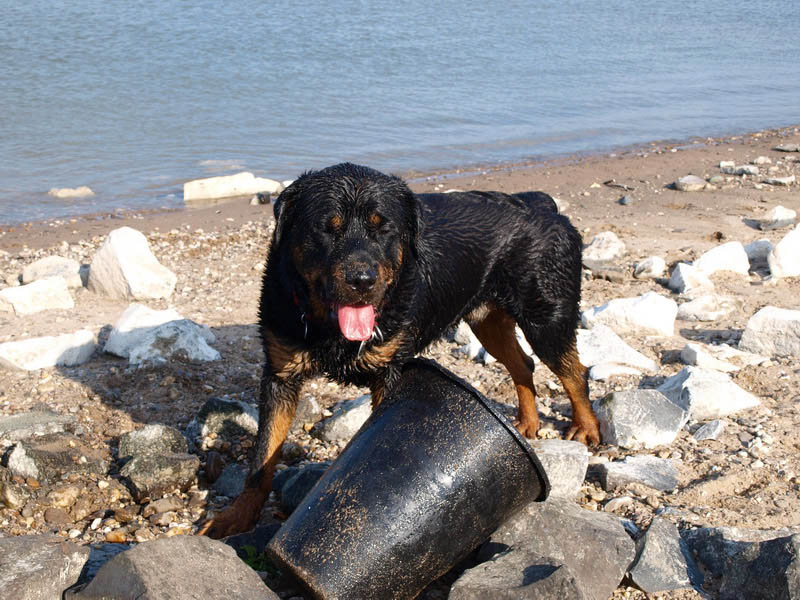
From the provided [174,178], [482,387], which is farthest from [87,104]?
[482,387]

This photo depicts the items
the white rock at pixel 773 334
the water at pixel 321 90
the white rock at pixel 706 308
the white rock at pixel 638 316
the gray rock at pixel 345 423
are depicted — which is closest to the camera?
the gray rock at pixel 345 423

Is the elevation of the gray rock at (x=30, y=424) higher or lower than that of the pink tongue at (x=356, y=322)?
lower

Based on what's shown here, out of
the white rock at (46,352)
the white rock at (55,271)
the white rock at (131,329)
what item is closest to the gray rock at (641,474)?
the white rock at (131,329)

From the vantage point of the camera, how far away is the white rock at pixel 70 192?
12094mm

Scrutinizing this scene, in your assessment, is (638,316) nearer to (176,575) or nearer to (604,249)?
(604,249)

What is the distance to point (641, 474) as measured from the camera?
443cm

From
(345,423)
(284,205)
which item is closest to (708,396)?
(345,423)

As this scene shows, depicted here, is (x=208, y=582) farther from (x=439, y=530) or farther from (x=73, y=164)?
(x=73, y=164)

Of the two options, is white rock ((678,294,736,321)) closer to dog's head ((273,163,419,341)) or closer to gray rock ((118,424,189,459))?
dog's head ((273,163,419,341))

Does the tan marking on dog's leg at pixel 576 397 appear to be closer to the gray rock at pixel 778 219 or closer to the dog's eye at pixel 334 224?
the dog's eye at pixel 334 224

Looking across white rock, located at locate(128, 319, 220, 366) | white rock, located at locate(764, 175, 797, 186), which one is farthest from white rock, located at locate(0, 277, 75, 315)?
white rock, located at locate(764, 175, 797, 186)

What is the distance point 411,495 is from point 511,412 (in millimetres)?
2401

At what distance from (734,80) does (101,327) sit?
2157 cm

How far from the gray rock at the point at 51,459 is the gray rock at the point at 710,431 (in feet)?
10.9
